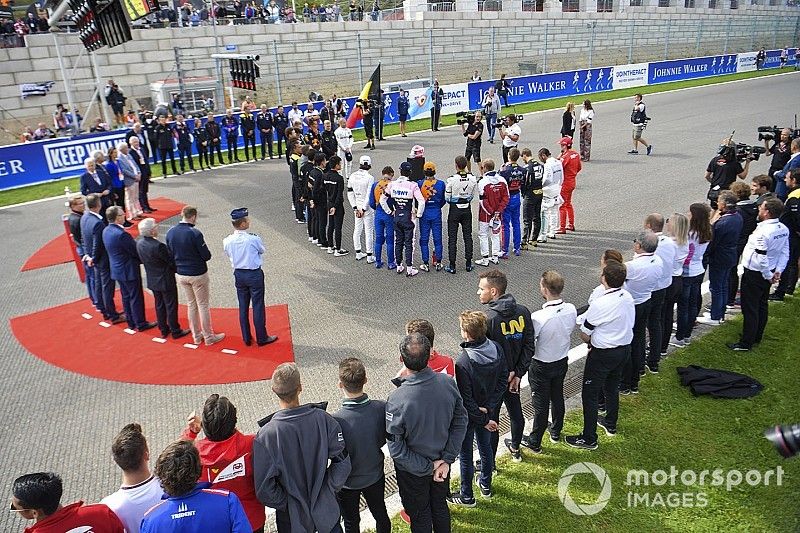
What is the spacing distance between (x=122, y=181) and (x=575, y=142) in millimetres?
15176

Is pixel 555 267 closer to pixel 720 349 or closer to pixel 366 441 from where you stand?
pixel 720 349

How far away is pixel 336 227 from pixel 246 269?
363cm

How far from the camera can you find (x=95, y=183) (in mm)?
11883

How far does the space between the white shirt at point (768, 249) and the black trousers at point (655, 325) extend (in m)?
1.24

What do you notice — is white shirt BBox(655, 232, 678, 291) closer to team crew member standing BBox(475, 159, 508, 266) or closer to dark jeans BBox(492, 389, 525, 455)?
dark jeans BBox(492, 389, 525, 455)

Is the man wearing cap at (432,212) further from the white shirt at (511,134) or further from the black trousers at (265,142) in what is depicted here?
the black trousers at (265,142)

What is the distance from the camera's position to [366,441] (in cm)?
383

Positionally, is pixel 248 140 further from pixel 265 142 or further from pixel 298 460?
pixel 298 460

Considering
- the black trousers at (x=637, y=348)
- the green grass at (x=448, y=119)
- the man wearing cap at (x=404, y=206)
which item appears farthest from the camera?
the green grass at (x=448, y=119)

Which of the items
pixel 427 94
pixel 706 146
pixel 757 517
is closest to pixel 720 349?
pixel 757 517

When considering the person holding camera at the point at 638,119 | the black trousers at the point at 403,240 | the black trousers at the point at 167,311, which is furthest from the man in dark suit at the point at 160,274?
the person holding camera at the point at 638,119

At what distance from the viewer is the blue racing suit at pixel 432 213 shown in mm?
9375

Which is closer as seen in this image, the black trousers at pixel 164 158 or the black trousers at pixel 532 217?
the black trousers at pixel 532 217

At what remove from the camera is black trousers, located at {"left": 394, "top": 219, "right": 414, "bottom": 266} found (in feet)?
31.4
